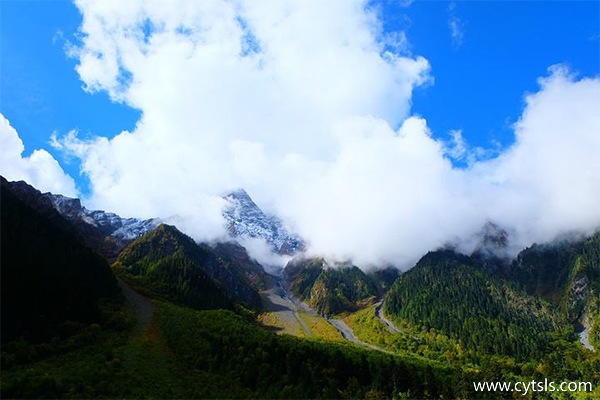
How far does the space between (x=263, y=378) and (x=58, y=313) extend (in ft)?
180

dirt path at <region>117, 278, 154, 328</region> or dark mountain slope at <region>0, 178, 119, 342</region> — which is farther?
dirt path at <region>117, 278, 154, 328</region>

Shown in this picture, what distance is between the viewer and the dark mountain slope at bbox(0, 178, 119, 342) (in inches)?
3487

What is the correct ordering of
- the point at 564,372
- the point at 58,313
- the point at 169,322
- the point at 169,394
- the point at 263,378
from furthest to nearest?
the point at 564,372 → the point at 169,322 → the point at 58,313 → the point at 263,378 → the point at 169,394

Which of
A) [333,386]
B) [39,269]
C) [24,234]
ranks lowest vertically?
[333,386]

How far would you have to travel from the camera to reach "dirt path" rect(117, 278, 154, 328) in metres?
136

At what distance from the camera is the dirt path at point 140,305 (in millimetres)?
136500

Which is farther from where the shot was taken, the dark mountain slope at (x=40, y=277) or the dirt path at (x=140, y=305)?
the dirt path at (x=140, y=305)

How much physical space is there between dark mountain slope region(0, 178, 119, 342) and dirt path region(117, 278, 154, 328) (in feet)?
35.3

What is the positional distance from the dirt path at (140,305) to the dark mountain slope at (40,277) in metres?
10.8

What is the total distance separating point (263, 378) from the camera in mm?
80438

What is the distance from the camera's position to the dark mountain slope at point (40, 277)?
3487 inches

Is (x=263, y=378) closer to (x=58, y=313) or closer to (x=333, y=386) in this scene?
(x=333, y=386)

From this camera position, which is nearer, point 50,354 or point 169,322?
point 50,354

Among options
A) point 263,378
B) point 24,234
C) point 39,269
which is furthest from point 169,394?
point 24,234
